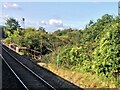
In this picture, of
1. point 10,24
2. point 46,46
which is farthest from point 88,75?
point 10,24

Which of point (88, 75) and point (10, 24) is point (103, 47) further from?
point (10, 24)

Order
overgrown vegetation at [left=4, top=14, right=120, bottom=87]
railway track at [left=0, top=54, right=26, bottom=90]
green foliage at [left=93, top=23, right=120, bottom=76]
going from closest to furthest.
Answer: railway track at [left=0, top=54, right=26, bottom=90] → green foliage at [left=93, top=23, right=120, bottom=76] → overgrown vegetation at [left=4, top=14, right=120, bottom=87]

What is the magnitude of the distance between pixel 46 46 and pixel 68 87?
3191 centimetres

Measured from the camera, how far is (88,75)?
74.1 ft

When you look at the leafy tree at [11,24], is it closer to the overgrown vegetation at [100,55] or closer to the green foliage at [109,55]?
the overgrown vegetation at [100,55]

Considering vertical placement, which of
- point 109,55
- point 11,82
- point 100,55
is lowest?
point 11,82

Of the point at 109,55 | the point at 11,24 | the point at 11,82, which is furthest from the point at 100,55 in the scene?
the point at 11,24

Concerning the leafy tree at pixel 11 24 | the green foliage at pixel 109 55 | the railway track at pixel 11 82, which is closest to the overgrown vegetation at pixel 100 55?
the green foliage at pixel 109 55

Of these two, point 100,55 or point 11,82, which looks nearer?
point 11,82

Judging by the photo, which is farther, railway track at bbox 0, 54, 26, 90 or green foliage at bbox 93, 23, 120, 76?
green foliage at bbox 93, 23, 120, 76

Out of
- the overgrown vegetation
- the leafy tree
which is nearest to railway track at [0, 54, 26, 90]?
the overgrown vegetation

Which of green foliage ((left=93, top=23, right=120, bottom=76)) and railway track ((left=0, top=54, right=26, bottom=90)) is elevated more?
green foliage ((left=93, top=23, right=120, bottom=76))

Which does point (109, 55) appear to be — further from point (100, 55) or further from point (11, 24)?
point (11, 24)

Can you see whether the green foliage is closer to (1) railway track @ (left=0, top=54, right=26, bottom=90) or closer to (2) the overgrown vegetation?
(2) the overgrown vegetation
